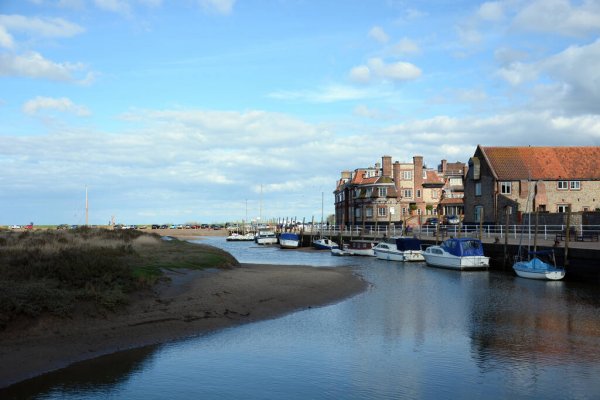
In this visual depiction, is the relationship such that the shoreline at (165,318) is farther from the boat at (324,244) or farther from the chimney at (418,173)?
the chimney at (418,173)

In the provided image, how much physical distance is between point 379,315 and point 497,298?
32.5 ft

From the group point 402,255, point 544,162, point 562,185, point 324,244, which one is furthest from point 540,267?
point 324,244

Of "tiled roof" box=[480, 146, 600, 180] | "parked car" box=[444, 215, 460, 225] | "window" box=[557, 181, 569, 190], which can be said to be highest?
"tiled roof" box=[480, 146, 600, 180]

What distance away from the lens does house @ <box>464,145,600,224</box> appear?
7375 cm

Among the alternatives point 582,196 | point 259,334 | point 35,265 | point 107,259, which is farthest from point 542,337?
point 582,196

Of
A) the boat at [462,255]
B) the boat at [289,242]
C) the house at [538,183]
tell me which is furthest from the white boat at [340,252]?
the boat at [289,242]

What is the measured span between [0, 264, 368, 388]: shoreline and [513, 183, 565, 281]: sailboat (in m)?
14.9

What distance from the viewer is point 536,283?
40.9 metres

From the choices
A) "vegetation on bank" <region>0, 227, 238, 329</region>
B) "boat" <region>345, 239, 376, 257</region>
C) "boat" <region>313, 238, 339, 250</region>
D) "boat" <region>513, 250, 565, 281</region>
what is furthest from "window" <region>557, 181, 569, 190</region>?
"vegetation on bank" <region>0, 227, 238, 329</region>

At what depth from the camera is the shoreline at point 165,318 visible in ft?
55.9

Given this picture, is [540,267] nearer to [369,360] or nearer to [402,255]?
[402,255]

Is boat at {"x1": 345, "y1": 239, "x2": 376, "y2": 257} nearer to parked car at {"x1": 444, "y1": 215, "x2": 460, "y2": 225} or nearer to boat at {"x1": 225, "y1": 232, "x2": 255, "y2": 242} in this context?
parked car at {"x1": 444, "y1": 215, "x2": 460, "y2": 225}

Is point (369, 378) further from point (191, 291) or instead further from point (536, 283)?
point (536, 283)

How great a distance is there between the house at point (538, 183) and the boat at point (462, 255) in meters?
20.5
